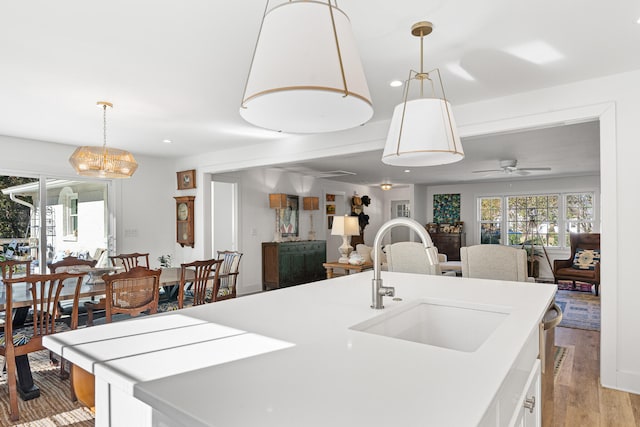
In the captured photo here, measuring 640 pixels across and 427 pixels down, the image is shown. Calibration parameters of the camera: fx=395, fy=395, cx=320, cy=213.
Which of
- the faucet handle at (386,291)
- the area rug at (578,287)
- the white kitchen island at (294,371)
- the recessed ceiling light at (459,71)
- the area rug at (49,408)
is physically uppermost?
the recessed ceiling light at (459,71)

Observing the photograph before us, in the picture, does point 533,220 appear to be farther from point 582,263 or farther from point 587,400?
point 587,400

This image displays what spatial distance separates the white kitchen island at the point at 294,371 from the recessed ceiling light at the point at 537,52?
5.84ft

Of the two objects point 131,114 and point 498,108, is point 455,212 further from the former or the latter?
point 131,114

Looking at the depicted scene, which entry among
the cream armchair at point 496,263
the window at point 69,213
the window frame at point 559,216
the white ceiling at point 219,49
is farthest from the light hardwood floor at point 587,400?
the window at point 69,213

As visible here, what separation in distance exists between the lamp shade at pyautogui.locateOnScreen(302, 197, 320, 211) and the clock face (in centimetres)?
247

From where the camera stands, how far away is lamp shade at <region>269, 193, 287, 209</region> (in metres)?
7.16

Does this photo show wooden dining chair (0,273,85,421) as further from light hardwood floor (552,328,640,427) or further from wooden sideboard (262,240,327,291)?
wooden sideboard (262,240,327,291)

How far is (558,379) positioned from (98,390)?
3.39 m

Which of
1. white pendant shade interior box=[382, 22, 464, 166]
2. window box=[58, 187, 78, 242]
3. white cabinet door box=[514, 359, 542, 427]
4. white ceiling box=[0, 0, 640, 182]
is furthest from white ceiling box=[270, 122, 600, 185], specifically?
window box=[58, 187, 78, 242]

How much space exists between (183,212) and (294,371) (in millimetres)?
5843

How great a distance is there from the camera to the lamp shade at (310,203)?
7.94 metres

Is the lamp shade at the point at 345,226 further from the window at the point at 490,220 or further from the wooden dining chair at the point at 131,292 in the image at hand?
the window at the point at 490,220

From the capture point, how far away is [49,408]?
2.59 meters

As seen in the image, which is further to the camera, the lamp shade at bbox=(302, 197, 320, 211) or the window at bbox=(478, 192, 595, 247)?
the window at bbox=(478, 192, 595, 247)
